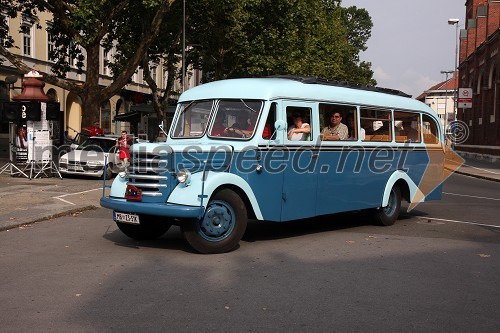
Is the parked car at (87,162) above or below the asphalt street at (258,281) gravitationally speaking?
above

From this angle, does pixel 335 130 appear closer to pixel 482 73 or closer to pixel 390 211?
pixel 390 211

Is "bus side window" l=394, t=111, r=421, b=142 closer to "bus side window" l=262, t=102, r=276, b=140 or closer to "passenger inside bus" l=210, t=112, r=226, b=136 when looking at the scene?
"bus side window" l=262, t=102, r=276, b=140

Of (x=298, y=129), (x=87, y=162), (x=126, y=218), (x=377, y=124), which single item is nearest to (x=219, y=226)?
(x=126, y=218)

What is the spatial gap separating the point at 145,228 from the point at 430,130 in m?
6.22

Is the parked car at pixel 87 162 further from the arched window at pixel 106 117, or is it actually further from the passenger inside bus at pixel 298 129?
the arched window at pixel 106 117

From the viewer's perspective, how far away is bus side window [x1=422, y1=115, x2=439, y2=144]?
1151 centimetres

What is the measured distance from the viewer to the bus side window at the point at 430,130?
453 inches

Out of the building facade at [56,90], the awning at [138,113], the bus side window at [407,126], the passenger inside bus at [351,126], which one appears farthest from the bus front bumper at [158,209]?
the awning at [138,113]

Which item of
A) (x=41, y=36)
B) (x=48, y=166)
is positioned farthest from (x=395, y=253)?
(x=41, y=36)

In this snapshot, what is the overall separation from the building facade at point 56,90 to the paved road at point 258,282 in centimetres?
1874

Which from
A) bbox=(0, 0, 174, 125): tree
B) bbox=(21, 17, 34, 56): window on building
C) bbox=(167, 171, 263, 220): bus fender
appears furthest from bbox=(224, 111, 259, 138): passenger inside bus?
bbox=(21, 17, 34, 56): window on building

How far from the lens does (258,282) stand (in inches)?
244

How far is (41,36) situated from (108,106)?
1015 centimetres

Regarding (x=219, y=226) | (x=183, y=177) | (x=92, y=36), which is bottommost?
(x=219, y=226)
